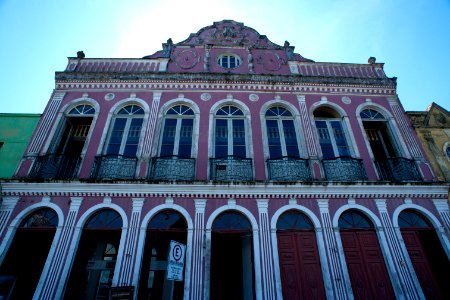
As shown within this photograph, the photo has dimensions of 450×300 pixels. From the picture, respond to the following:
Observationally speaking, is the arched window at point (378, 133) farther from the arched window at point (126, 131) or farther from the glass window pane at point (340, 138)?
the arched window at point (126, 131)

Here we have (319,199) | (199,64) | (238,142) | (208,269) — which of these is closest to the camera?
(208,269)

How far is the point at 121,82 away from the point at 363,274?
36.7 feet

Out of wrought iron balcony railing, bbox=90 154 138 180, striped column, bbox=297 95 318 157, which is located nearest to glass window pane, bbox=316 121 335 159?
striped column, bbox=297 95 318 157

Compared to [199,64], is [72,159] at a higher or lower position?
lower

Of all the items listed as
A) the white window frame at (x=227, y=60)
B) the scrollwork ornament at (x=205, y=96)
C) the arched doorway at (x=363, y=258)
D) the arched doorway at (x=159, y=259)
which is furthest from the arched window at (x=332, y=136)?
the arched doorway at (x=159, y=259)

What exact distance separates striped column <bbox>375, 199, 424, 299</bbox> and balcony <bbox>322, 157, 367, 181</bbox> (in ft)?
3.40

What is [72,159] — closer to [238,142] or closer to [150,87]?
[150,87]

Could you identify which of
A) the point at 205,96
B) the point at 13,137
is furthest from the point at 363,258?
the point at 13,137

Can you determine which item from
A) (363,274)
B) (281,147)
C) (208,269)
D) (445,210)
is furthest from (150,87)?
(445,210)

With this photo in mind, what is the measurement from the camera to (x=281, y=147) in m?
9.79

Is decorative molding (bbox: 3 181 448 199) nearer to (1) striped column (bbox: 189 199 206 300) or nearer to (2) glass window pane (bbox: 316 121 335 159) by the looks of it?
(1) striped column (bbox: 189 199 206 300)

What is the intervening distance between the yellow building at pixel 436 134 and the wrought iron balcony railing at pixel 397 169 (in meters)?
0.82

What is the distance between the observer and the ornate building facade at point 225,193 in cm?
761

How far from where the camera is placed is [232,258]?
8.84 m
